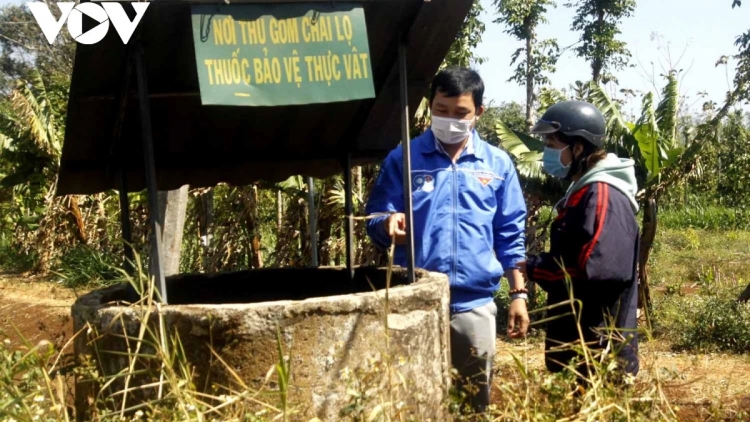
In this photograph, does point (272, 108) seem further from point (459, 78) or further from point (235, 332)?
point (235, 332)

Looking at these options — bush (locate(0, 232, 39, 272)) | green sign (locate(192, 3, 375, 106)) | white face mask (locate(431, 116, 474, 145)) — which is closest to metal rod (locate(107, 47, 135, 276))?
green sign (locate(192, 3, 375, 106))

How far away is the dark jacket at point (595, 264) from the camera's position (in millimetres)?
3438

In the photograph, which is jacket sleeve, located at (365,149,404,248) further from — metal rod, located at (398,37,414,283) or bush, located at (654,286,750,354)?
bush, located at (654,286,750,354)

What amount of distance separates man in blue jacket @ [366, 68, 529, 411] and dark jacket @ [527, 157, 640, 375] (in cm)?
27

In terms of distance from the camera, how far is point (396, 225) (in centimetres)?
377

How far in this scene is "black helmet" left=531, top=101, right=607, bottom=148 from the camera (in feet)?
12.2

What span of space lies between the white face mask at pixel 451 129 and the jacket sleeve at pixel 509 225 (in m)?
0.30

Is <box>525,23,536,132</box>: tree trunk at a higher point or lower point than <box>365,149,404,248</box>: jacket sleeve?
higher

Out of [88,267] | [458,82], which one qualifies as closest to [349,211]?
[458,82]

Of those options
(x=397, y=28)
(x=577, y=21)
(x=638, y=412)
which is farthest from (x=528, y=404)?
(x=577, y=21)

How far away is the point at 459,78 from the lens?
12.8 feet

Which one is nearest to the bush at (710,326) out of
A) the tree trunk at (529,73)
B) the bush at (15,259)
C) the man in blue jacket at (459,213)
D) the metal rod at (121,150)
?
the man in blue jacket at (459,213)

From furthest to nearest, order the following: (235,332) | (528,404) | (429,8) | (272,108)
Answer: (272,108), (429,8), (235,332), (528,404)

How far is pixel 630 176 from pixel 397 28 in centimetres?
118
